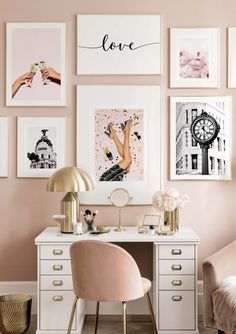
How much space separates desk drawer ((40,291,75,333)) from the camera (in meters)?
3.53

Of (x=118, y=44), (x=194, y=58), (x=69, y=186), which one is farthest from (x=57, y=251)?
(x=194, y=58)

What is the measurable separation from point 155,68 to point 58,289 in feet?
6.29

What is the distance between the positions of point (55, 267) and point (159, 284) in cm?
76

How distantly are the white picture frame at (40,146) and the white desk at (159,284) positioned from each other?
0.73 meters

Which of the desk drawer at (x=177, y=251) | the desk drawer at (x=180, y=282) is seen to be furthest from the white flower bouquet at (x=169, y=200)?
the desk drawer at (x=180, y=282)

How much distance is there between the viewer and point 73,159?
4.07 meters

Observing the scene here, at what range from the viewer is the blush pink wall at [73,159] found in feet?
13.3

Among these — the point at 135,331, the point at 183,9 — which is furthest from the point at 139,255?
the point at 183,9

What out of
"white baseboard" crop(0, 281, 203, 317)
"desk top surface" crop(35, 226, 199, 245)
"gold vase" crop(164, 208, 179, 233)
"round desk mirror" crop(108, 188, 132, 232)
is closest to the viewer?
"desk top surface" crop(35, 226, 199, 245)

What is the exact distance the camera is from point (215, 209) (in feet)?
13.3

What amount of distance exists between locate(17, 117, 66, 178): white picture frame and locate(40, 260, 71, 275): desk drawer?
82 centimetres

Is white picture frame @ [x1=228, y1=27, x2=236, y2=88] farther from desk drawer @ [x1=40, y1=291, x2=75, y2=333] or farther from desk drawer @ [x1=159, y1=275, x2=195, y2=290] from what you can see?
desk drawer @ [x1=40, y1=291, x2=75, y2=333]

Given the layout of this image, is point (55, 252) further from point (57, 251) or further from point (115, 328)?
point (115, 328)

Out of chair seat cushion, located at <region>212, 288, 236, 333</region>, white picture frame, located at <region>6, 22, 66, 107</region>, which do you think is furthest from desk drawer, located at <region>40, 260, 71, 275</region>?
white picture frame, located at <region>6, 22, 66, 107</region>
